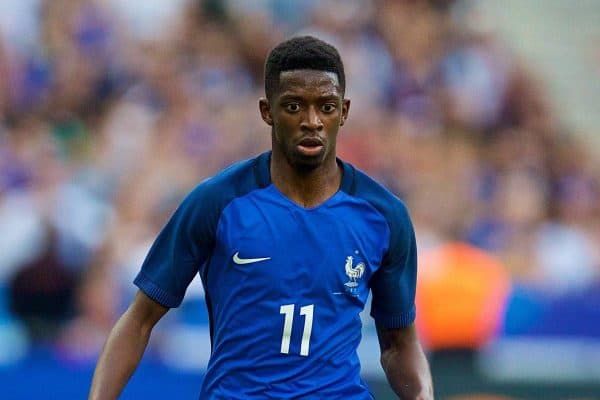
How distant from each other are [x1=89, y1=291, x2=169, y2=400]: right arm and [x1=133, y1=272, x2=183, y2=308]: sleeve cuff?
0.07 ft

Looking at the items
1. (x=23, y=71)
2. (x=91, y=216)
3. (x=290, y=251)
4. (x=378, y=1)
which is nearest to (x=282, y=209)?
(x=290, y=251)

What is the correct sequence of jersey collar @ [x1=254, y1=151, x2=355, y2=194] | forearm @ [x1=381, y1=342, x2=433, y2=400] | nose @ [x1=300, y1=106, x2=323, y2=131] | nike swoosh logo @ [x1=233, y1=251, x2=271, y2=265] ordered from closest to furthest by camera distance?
nose @ [x1=300, y1=106, x2=323, y2=131] < nike swoosh logo @ [x1=233, y1=251, x2=271, y2=265] < jersey collar @ [x1=254, y1=151, x2=355, y2=194] < forearm @ [x1=381, y1=342, x2=433, y2=400]

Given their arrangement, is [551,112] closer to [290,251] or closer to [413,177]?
[413,177]

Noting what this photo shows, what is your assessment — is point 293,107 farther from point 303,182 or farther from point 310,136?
point 303,182

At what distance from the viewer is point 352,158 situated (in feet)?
31.6

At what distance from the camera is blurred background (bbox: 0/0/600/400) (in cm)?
847

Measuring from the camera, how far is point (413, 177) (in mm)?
9734

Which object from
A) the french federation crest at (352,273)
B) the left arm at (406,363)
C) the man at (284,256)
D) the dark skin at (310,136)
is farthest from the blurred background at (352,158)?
the french federation crest at (352,273)

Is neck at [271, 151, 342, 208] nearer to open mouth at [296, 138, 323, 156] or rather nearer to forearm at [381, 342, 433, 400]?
open mouth at [296, 138, 323, 156]

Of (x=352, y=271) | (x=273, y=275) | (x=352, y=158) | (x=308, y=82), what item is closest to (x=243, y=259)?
(x=273, y=275)

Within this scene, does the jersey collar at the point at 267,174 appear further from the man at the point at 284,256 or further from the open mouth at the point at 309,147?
the open mouth at the point at 309,147

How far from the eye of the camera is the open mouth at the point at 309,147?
385 cm

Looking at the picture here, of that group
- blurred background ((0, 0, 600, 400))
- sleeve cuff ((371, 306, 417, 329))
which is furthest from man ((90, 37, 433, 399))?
blurred background ((0, 0, 600, 400))

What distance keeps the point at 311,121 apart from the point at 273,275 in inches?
20.8
